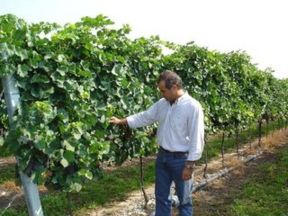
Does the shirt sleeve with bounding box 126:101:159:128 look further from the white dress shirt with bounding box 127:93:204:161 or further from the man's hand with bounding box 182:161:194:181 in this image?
the man's hand with bounding box 182:161:194:181

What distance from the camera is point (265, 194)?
829 cm

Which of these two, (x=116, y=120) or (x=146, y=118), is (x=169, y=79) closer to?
(x=146, y=118)

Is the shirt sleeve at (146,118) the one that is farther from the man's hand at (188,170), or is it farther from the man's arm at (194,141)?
the man's hand at (188,170)

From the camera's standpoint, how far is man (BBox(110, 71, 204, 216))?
492 cm

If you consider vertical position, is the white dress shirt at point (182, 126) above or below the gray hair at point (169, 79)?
below

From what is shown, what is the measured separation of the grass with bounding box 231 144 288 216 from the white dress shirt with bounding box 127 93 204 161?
8.22ft

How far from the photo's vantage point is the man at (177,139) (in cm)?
492

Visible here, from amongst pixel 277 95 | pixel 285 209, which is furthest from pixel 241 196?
pixel 277 95

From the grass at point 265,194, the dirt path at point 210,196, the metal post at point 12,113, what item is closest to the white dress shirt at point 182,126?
the metal post at point 12,113

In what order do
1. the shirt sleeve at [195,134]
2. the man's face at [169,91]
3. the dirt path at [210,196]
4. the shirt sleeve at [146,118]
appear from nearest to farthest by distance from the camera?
the shirt sleeve at [195,134] < the man's face at [169,91] < the shirt sleeve at [146,118] < the dirt path at [210,196]

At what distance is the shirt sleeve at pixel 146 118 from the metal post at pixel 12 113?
59.4 inches

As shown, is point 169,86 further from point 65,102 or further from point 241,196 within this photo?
point 241,196

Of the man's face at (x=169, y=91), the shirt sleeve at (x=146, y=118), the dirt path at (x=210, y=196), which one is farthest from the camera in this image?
the dirt path at (x=210, y=196)

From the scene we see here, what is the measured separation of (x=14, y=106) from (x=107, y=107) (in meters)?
1.54
